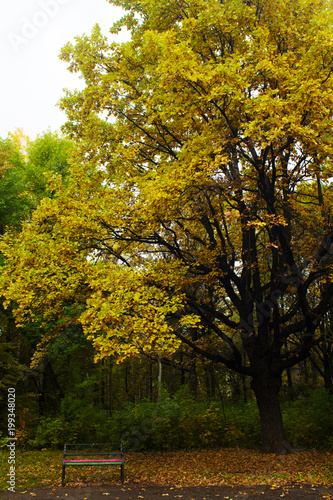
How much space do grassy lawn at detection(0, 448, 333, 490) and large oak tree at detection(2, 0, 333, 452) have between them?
91 cm

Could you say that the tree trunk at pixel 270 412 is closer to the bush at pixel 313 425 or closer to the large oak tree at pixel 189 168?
the large oak tree at pixel 189 168

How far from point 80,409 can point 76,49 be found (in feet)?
37.0

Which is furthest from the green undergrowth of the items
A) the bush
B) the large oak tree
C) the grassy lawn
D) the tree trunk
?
the large oak tree

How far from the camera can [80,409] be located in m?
13.4

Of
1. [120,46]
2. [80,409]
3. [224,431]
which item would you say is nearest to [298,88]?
[120,46]

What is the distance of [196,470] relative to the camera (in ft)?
26.9

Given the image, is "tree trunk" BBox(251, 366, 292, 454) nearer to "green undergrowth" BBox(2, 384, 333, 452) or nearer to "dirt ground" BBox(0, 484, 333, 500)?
"green undergrowth" BBox(2, 384, 333, 452)

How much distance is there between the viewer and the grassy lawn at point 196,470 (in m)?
7.18

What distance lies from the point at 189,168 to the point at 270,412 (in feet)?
21.1

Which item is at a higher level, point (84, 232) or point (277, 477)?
point (84, 232)

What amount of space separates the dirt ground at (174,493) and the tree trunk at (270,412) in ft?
8.49

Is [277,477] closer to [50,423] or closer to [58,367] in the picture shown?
[50,423]

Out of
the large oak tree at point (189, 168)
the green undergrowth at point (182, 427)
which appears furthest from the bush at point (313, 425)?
the large oak tree at point (189, 168)

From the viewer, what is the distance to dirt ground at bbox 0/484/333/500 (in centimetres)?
602
